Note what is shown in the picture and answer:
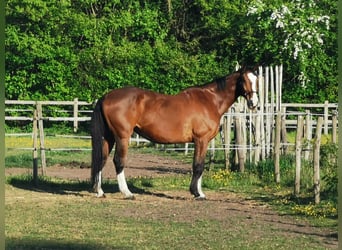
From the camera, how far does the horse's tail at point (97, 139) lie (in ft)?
38.0

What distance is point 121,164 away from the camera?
38.9ft

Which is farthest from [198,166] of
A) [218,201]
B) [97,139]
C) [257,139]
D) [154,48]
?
[154,48]

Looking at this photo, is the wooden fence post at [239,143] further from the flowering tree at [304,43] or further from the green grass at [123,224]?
the flowering tree at [304,43]

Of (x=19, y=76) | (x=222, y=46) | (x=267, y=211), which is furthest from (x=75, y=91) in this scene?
(x=267, y=211)

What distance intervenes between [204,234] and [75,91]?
67.8ft

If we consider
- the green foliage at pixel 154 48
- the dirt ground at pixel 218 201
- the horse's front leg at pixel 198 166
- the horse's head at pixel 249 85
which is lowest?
the dirt ground at pixel 218 201

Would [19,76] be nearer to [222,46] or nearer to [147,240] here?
[222,46]

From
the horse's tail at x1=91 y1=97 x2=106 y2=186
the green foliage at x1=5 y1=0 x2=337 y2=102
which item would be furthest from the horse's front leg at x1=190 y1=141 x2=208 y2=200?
the green foliage at x1=5 y1=0 x2=337 y2=102

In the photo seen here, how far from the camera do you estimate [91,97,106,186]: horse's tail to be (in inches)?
456

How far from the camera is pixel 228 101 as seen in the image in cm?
1227

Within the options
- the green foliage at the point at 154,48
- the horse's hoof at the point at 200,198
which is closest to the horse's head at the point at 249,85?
the horse's hoof at the point at 200,198

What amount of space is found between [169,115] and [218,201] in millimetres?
1563

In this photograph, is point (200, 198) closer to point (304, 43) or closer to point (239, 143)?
point (239, 143)

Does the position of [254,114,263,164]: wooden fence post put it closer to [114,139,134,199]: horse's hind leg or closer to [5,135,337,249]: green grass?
[5,135,337,249]: green grass
